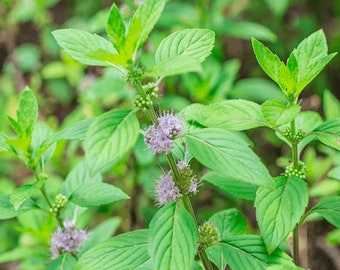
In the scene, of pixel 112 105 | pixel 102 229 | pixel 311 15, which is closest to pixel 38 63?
pixel 112 105

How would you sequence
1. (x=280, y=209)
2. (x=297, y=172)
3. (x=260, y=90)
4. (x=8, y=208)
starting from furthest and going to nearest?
1. (x=260, y=90)
2. (x=8, y=208)
3. (x=297, y=172)
4. (x=280, y=209)

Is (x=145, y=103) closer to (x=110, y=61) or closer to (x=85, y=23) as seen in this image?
(x=110, y=61)

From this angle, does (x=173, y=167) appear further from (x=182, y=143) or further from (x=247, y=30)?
(x=247, y=30)

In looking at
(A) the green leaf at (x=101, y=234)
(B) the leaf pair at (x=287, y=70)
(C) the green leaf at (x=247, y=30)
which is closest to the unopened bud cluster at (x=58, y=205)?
(A) the green leaf at (x=101, y=234)

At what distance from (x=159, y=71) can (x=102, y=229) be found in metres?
1.18

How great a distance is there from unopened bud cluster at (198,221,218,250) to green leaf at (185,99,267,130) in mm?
354

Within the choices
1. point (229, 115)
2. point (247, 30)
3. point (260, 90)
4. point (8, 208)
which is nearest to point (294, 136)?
point (229, 115)

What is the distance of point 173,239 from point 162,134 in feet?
0.87

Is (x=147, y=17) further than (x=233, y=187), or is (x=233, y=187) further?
(x=233, y=187)

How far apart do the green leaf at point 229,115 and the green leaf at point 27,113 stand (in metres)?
0.48

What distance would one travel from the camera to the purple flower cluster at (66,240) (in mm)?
1722

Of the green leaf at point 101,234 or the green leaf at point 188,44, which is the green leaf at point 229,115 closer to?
the green leaf at point 188,44

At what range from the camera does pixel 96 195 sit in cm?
160

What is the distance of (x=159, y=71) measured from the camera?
115cm
